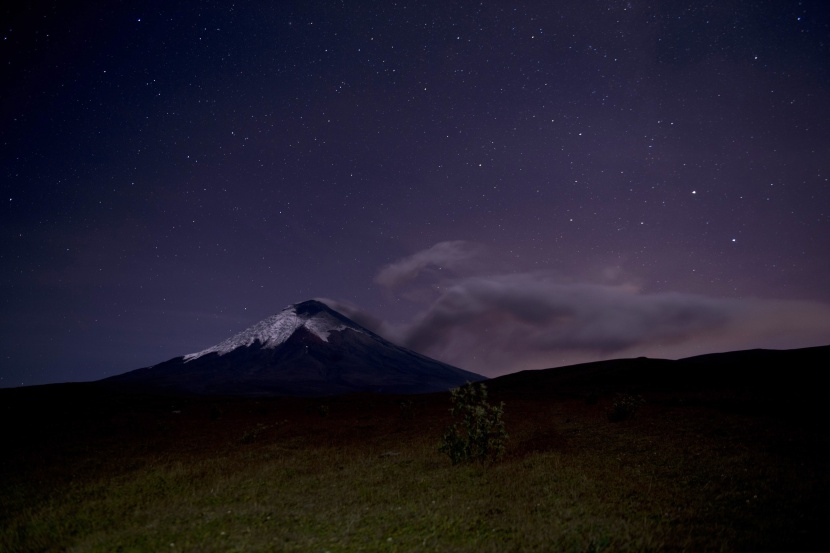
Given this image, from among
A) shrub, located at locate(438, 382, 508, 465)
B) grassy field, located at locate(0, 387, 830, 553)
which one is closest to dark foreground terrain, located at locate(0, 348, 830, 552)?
grassy field, located at locate(0, 387, 830, 553)

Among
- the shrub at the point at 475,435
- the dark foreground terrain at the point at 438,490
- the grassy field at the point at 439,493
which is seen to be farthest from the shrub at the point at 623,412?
the shrub at the point at 475,435

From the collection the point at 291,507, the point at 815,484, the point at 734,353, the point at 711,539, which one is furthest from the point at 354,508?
the point at 734,353

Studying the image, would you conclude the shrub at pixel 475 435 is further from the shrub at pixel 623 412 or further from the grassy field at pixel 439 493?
the shrub at pixel 623 412

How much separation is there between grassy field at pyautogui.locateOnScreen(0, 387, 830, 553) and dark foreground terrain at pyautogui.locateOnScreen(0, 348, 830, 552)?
0.06 m

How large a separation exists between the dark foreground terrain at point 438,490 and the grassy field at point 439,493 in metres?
0.06

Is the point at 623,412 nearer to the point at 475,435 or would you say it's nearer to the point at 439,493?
the point at 475,435

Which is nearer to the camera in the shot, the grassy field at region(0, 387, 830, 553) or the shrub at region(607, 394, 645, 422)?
the grassy field at region(0, 387, 830, 553)

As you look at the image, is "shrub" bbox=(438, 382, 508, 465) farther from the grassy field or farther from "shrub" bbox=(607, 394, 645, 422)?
"shrub" bbox=(607, 394, 645, 422)

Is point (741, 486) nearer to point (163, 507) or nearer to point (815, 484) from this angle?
point (815, 484)

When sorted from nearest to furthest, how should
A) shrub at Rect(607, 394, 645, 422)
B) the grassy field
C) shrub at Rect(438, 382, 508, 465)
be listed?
1. the grassy field
2. shrub at Rect(438, 382, 508, 465)
3. shrub at Rect(607, 394, 645, 422)

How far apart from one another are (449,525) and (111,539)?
24.7ft

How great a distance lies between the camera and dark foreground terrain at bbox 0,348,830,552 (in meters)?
8.35

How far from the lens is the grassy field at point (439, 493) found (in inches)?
328

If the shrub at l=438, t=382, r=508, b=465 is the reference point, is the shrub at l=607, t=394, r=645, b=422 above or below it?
below
